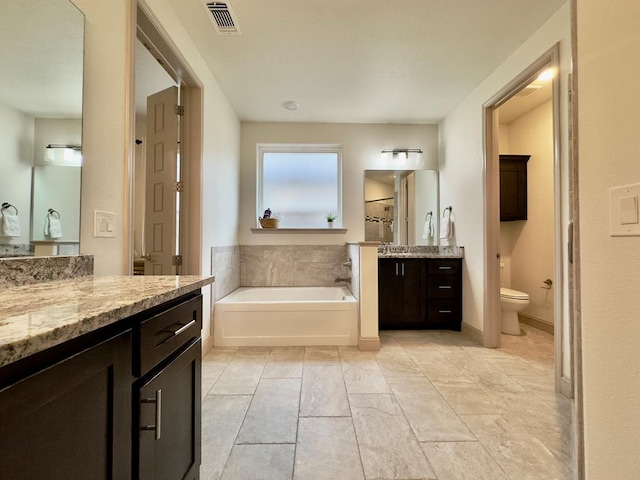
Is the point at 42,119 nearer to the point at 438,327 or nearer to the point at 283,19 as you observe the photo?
the point at 283,19

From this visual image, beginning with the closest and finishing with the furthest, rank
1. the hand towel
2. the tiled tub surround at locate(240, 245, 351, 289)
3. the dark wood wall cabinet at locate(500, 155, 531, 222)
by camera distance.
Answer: the hand towel, the dark wood wall cabinet at locate(500, 155, 531, 222), the tiled tub surround at locate(240, 245, 351, 289)

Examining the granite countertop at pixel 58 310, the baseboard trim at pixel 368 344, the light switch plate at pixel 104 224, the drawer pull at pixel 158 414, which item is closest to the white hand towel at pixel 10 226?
the granite countertop at pixel 58 310

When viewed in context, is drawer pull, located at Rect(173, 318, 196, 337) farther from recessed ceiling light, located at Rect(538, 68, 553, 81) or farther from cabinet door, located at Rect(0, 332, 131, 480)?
recessed ceiling light, located at Rect(538, 68, 553, 81)

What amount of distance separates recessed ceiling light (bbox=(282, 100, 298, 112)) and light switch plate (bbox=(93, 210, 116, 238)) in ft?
7.83

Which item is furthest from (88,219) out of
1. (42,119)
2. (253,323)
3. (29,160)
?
(253,323)

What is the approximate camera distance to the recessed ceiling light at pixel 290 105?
3.17 meters

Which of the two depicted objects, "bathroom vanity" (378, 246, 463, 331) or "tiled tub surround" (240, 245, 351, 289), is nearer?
"bathroom vanity" (378, 246, 463, 331)

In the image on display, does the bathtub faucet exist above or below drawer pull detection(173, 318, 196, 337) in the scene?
below

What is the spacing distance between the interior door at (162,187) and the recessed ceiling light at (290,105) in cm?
122

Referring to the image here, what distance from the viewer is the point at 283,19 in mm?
1983

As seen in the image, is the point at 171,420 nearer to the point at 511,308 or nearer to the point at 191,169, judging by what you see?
the point at 191,169

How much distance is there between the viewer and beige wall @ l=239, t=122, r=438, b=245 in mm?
3703

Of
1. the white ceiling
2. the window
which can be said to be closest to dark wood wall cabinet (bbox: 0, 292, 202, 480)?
the white ceiling

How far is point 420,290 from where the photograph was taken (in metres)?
3.25
